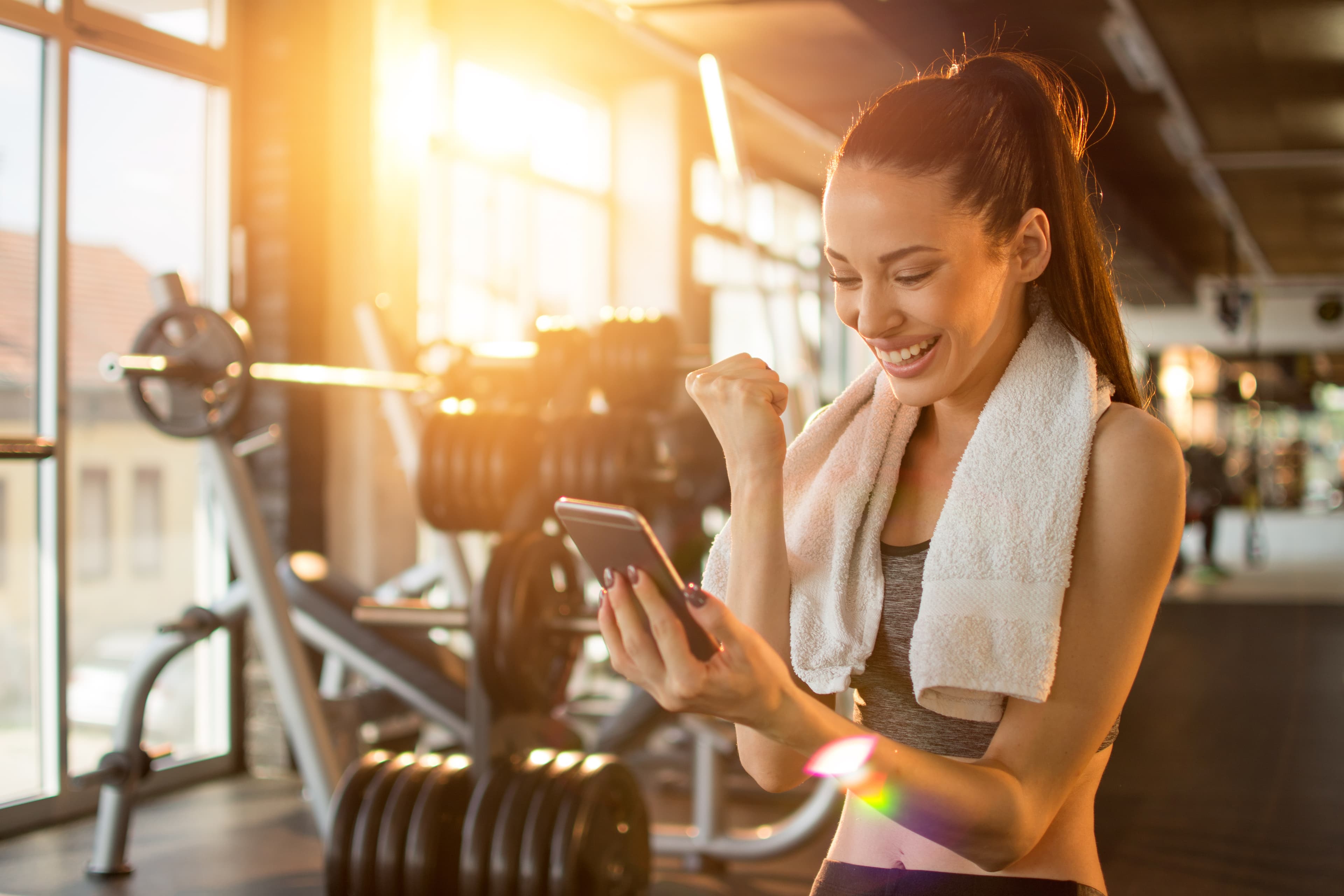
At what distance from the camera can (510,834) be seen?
7.12 ft

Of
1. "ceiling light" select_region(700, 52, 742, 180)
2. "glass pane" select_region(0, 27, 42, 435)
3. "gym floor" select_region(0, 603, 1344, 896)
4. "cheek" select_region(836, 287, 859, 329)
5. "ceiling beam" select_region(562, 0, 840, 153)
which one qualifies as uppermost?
"ceiling beam" select_region(562, 0, 840, 153)

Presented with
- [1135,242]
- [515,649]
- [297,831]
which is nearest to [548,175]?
[297,831]

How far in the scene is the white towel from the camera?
91 centimetres

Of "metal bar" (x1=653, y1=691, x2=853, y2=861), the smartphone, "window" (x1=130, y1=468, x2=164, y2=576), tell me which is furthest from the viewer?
"window" (x1=130, y1=468, x2=164, y2=576)

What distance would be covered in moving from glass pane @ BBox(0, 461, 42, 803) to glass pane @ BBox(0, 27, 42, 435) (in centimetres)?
19

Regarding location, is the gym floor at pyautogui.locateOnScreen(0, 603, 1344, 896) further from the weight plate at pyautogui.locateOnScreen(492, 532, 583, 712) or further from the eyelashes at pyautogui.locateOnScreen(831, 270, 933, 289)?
the eyelashes at pyautogui.locateOnScreen(831, 270, 933, 289)

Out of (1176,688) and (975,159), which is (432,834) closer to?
(975,159)

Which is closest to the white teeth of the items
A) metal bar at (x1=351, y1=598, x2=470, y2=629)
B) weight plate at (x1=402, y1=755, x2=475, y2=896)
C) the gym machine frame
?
the gym machine frame

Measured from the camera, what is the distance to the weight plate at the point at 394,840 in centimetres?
219

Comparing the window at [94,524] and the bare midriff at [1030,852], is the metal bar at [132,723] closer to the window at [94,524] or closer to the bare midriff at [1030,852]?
the window at [94,524]

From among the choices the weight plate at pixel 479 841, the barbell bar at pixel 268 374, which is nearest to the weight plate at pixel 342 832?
the weight plate at pixel 479 841

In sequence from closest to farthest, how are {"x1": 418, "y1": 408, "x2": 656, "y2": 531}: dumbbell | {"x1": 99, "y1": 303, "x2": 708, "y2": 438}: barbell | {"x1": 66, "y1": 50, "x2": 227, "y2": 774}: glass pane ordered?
{"x1": 99, "y1": 303, "x2": 708, "y2": 438}: barbell
{"x1": 418, "y1": 408, "x2": 656, "y2": 531}: dumbbell
{"x1": 66, "y1": 50, "x2": 227, "y2": 774}: glass pane

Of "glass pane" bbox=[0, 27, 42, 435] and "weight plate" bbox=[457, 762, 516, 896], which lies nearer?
"weight plate" bbox=[457, 762, 516, 896]

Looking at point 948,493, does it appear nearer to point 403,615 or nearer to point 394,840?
point 394,840
